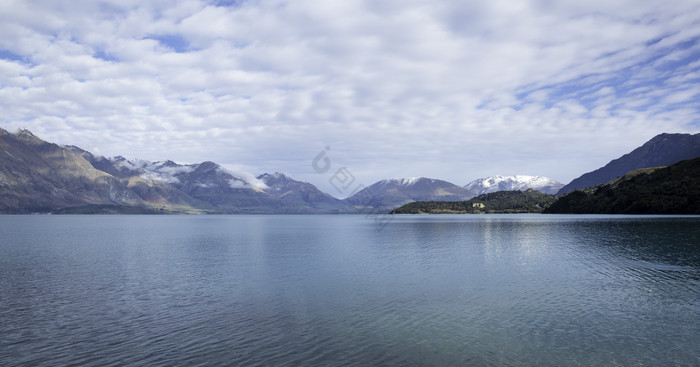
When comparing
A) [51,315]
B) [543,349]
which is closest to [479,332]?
[543,349]

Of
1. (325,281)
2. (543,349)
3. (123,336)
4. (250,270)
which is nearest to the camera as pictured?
(543,349)

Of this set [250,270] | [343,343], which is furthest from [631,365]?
[250,270]

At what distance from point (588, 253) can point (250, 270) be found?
63824 mm

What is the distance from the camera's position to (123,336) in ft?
91.8

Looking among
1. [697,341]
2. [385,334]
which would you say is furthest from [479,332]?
[697,341]

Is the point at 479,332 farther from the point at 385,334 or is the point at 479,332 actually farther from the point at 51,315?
the point at 51,315

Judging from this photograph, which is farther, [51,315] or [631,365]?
[51,315]

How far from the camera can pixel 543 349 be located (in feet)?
84.4

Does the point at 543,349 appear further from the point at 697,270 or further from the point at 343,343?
the point at 697,270

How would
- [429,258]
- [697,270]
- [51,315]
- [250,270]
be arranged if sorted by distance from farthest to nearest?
[429,258]
[250,270]
[697,270]
[51,315]

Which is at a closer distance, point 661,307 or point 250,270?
point 661,307

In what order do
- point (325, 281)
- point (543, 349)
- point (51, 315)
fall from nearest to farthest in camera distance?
point (543, 349), point (51, 315), point (325, 281)

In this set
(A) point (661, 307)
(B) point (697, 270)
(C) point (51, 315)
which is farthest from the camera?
(B) point (697, 270)

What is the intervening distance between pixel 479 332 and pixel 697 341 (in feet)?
46.9
